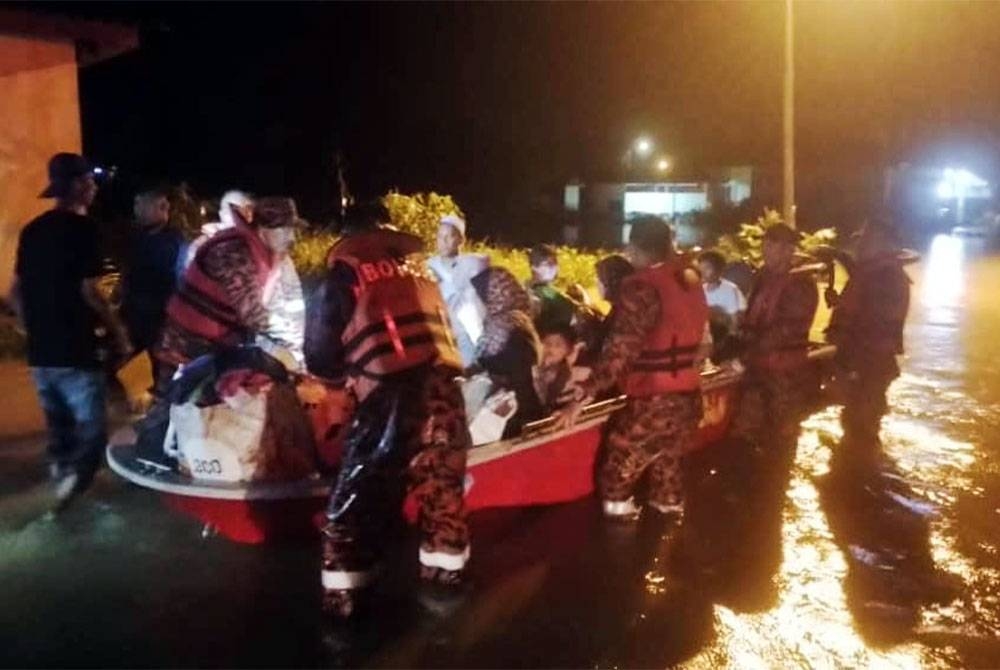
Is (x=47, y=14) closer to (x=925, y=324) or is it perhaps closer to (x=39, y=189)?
(x=39, y=189)

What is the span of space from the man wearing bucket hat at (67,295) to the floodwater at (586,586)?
80cm

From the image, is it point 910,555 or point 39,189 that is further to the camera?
point 39,189

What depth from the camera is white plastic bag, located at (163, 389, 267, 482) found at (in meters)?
5.49

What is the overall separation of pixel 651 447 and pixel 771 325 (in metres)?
1.90

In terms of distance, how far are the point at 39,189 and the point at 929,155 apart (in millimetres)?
48470

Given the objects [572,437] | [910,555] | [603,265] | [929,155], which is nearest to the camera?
[910,555]

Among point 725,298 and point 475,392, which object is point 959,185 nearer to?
point 725,298

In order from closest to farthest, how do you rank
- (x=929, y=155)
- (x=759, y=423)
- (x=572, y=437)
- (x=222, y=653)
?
(x=222, y=653) < (x=572, y=437) < (x=759, y=423) < (x=929, y=155)

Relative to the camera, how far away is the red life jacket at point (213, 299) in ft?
18.4

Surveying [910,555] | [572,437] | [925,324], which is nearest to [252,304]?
[572,437]

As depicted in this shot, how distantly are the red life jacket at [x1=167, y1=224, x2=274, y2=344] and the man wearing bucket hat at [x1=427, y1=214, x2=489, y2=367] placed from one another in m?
1.72

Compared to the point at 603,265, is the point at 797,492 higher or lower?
lower

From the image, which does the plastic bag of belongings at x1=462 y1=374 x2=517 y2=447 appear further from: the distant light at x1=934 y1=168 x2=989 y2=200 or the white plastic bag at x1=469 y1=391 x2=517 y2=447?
the distant light at x1=934 y1=168 x2=989 y2=200

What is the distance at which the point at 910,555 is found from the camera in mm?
6078
